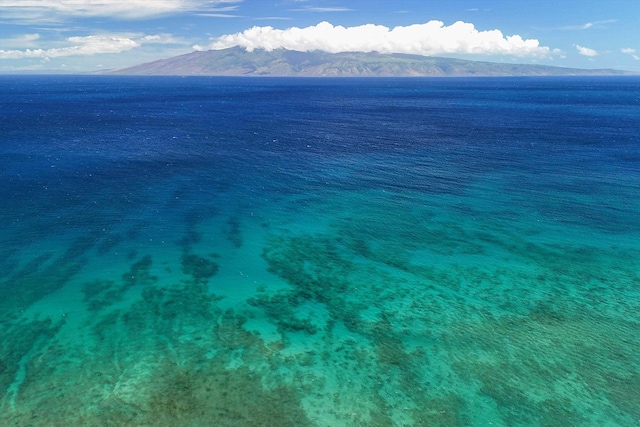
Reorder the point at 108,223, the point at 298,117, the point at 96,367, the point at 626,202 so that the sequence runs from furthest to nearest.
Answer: the point at 298,117 → the point at 626,202 → the point at 108,223 → the point at 96,367

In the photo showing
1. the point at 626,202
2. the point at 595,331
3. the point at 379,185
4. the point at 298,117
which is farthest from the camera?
the point at 298,117

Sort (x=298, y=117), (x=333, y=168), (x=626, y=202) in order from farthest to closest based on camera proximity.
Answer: (x=298, y=117)
(x=333, y=168)
(x=626, y=202)

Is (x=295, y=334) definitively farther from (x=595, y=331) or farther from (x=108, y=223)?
(x=108, y=223)

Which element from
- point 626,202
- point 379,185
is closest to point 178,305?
point 379,185

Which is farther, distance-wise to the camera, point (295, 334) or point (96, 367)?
point (295, 334)

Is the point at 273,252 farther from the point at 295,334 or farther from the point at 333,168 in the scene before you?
the point at 333,168

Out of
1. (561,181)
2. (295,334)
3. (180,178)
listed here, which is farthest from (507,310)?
(180,178)
